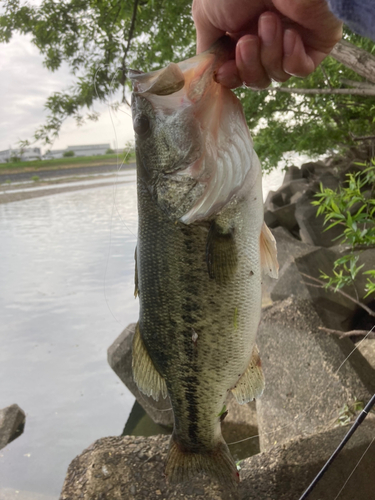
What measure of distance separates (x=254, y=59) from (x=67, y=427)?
13.5 feet

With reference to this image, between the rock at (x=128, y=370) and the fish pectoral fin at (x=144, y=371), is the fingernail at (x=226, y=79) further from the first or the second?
the rock at (x=128, y=370)

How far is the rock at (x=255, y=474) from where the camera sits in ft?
7.05

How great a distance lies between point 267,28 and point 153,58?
221 inches

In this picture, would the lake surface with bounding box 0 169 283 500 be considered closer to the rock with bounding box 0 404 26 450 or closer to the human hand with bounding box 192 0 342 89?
the rock with bounding box 0 404 26 450

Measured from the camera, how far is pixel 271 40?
1071mm

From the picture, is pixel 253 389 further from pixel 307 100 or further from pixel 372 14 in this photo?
pixel 307 100

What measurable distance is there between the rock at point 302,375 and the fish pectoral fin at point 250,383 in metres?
1.44

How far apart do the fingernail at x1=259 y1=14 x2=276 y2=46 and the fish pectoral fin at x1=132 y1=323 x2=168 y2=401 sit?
102cm

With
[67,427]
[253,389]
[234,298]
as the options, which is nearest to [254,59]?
[234,298]

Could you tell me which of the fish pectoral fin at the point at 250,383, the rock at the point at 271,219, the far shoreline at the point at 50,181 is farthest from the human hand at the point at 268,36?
the far shoreline at the point at 50,181

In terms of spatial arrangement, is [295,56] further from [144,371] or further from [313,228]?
[313,228]

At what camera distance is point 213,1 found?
1.12 m

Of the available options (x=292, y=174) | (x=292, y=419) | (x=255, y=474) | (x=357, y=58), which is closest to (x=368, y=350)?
(x=292, y=419)

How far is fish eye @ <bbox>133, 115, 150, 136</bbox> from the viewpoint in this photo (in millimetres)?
1287
